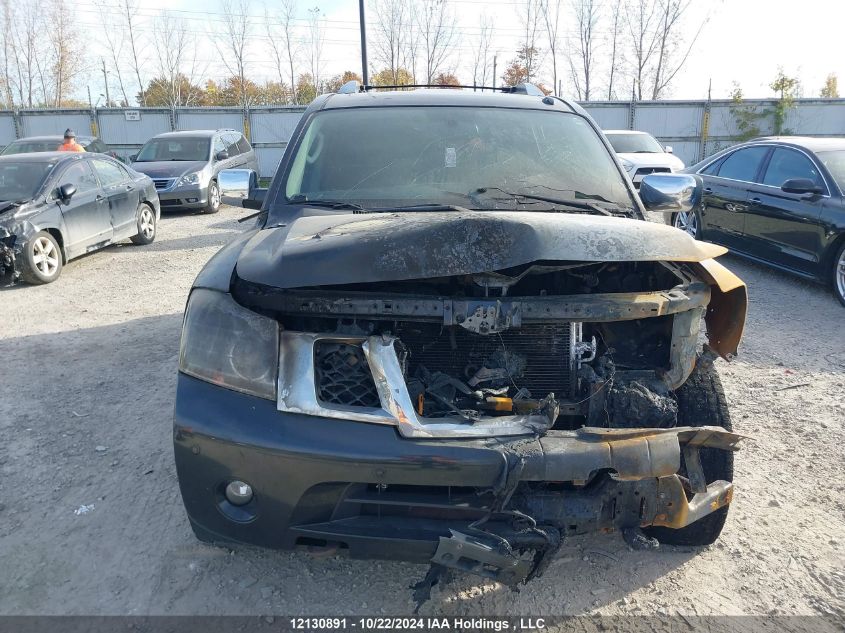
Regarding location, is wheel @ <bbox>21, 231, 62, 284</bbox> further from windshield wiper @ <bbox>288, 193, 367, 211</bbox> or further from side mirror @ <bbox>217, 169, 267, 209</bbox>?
windshield wiper @ <bbox>288, 193, 367, 211</bbox>

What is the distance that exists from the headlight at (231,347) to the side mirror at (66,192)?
22.4 feet

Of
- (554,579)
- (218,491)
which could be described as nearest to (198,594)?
(218,491)

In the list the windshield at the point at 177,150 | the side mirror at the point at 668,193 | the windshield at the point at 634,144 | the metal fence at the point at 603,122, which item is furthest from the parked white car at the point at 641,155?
the side mirror at the point at 668,193

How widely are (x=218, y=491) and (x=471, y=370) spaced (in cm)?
102

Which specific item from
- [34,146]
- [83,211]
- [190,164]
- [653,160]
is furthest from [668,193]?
[34,146]

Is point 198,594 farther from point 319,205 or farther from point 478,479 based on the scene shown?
point 319,205

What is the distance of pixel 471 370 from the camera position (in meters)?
2.47

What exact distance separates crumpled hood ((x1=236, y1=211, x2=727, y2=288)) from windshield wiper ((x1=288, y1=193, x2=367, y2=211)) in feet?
2.67

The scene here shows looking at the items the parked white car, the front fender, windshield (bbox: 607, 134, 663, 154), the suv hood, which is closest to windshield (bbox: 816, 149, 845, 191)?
the front fender

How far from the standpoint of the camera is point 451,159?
338cm

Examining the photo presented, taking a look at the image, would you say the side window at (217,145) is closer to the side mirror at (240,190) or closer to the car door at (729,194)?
the car door at (729,194)

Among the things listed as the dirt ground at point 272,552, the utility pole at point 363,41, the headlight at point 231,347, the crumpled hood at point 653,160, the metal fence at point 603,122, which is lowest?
the dirt ground at point 272,552

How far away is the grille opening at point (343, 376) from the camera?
2186mm

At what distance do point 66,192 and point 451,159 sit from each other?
653 centimetres
